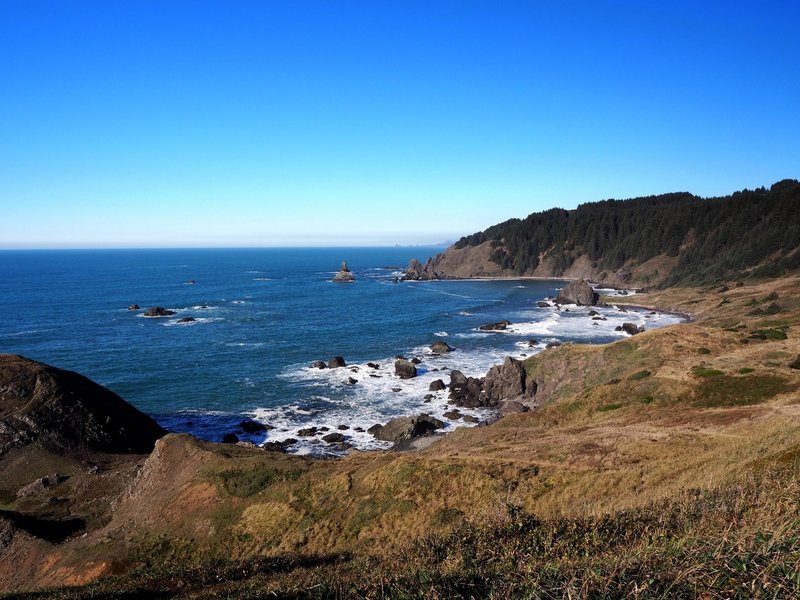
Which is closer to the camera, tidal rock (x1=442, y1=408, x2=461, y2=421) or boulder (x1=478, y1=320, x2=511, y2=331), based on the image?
tidal rock (x1=442, y1=408, x2=461, y2=421)

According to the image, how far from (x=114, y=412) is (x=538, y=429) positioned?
4049 cm

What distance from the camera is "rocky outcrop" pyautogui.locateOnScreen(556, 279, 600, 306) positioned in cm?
13600

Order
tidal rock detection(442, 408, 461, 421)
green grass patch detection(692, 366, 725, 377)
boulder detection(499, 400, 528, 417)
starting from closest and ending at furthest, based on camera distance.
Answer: green grass patch detection(692, 366, 725, 377)
boulder detection(499, 400, 528, 417)
tidal rock detection(442, 408, 461, 421)

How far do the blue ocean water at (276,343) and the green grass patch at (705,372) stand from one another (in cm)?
2726

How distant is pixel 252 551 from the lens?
84.8 feet

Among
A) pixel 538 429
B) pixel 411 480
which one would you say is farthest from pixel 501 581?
pixel 538 429

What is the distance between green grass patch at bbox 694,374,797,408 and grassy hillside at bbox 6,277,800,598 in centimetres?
19

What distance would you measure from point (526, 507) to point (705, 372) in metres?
30.1

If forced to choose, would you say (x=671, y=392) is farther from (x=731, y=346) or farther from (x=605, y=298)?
(x=605, y=298)

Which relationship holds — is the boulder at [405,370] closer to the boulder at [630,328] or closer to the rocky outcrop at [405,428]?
the rocky outcrop at [405,428]

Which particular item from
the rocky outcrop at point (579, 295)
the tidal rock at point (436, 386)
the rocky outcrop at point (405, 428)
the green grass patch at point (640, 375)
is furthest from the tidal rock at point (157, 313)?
the green grass patch at point (640, 375)

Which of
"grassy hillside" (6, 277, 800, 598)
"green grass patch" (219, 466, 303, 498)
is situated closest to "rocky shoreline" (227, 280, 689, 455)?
"grassy hillside" (6, 277, 800, 598)

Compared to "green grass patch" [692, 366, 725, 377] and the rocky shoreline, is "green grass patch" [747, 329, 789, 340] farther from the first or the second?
the rocky shoreline

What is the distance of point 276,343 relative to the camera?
90.6m
